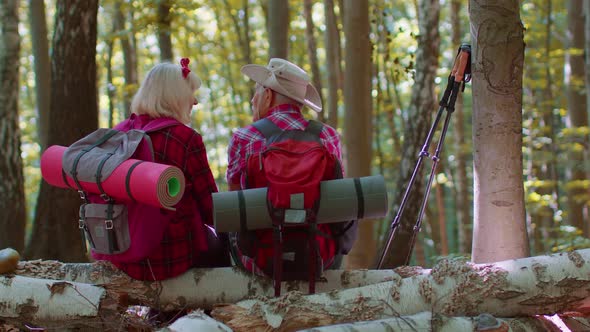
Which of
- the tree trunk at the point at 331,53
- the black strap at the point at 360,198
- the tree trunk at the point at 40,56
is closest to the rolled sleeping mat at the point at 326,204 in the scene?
the black strap at the point at 360,198

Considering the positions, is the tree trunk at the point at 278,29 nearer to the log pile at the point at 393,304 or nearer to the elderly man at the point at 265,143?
the elderly man at the point at 265,143

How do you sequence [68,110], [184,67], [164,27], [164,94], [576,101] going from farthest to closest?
[576,101], [164,27], [68,110], [184,67], [164,94]

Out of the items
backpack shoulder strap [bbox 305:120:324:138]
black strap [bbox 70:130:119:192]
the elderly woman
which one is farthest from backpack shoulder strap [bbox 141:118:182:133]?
backpack shoulder strap [bbox 305:120:324:138]

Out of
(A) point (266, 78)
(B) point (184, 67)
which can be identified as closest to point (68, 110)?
(B) point (184, 67)

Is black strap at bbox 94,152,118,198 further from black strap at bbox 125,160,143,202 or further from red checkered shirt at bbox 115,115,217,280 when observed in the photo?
red checkered shirt at bbox 115,115,217,280

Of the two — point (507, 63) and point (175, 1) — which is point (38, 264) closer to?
point (507, 63)

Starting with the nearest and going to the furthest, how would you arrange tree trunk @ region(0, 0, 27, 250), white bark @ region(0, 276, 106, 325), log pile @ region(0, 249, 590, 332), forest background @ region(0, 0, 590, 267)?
1. log pile @ region(0, 249, 590, 332)
2. white bark @ region(0, 276, 106, 325)
3. forest background @ region(0, 0, 590, 267)
4. tree trunk @ region(0, 0, 27, 250)

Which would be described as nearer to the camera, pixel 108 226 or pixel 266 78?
pixel 108 226

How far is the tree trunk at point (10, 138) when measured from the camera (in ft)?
27.0

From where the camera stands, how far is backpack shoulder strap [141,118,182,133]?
4.02 meters

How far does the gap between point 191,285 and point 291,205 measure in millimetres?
880

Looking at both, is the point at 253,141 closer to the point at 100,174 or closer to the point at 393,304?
the point at 100,174

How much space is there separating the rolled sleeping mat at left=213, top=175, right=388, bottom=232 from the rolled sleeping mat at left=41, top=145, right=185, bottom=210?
0.23 meters

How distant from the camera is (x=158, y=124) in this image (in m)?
4.04
